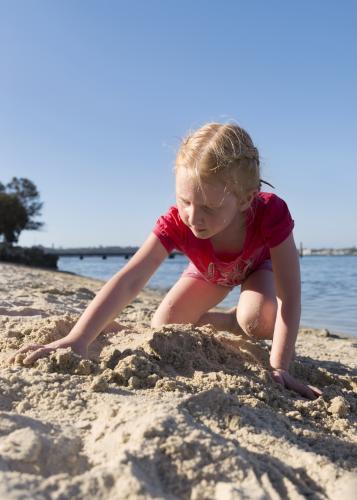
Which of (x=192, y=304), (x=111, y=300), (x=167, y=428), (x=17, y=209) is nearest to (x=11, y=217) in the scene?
(x=17, y=209)

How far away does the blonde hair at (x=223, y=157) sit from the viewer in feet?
7.82

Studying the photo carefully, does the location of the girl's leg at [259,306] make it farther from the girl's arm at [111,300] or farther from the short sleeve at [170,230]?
the girl's arm at [111,300]

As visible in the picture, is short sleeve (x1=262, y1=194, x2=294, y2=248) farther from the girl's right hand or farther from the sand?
the girl's right hand

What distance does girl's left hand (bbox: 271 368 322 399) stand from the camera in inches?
Result: 86.4

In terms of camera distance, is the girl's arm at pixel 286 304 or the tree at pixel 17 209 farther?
the tree at pixel 17 209

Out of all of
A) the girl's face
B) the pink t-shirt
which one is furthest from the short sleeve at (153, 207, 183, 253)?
the girl's face

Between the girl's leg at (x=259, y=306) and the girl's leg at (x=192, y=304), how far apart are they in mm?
250

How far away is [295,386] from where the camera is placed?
2.23m

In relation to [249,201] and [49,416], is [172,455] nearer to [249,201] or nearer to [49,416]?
[49,416]

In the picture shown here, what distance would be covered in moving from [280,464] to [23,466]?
648 millimetres

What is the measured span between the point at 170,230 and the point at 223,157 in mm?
653

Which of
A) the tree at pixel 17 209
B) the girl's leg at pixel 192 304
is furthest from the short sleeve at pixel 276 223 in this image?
the tree at pixel 17 209

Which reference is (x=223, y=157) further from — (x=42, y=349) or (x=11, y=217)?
(x=11, y=217)

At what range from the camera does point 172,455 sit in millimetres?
1239
